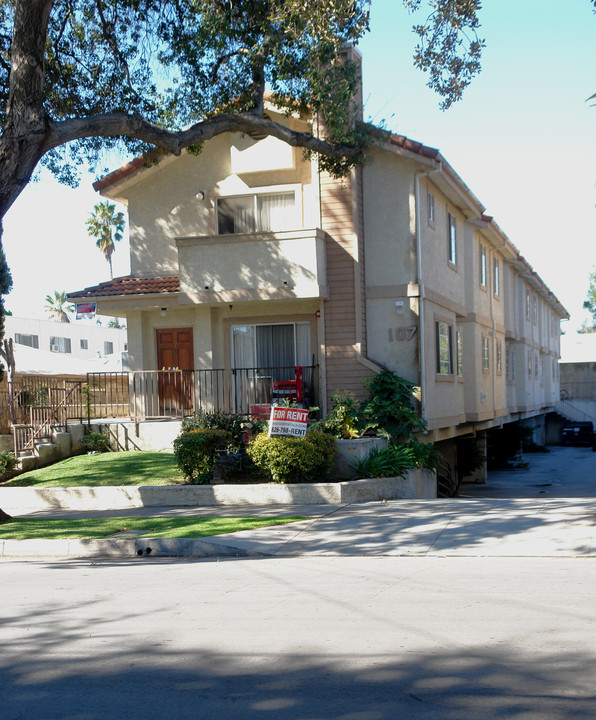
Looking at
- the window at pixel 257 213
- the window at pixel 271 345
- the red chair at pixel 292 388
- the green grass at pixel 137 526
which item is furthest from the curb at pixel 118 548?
the window at pixel 257 213

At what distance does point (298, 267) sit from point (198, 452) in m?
4.92

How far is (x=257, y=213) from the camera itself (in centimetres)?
1892

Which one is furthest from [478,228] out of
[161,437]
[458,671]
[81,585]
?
[458,671]

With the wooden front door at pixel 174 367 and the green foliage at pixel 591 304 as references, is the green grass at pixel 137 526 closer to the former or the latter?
the wooden front door at pixel 174 367

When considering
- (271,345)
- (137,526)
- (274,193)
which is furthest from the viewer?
(271,345)

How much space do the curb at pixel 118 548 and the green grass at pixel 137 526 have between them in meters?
0.22

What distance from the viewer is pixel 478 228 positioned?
77.3ft

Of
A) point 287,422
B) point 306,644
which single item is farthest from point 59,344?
point 306,644

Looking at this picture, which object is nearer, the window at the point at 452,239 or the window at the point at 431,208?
the window at the point at 431,208

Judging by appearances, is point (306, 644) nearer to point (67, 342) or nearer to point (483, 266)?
point (483, 266)

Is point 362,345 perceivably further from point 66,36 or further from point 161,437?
point 66,36

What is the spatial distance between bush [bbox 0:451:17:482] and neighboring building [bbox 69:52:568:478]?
3.94 metres

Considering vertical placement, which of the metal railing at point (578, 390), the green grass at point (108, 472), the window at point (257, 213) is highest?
the window at point (257, 213)

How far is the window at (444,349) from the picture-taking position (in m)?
19.3
